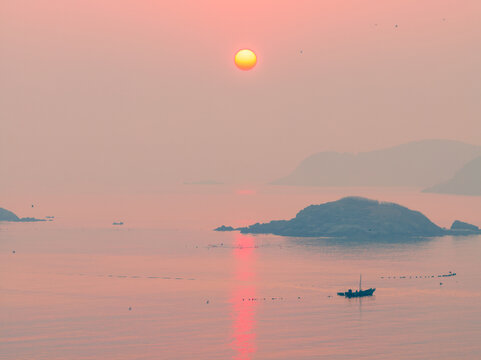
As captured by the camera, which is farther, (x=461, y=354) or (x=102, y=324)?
(x=102, y=324)

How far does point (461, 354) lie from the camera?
10938 cm

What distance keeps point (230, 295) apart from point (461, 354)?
185ft

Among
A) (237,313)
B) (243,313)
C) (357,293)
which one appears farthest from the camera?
(357,293)

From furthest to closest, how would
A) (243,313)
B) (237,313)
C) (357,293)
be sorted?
(357,293) → (243,313) → (237,313)

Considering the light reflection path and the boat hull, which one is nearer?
the light reflection path

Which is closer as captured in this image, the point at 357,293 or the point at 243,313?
the point at 243,313

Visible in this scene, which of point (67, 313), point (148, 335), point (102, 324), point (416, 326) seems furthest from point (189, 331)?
point (416, 326)

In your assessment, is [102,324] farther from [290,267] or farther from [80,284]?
[290,267]

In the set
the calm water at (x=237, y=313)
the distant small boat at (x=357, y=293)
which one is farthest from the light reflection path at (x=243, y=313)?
the distant small boat at (x=357, y=293)

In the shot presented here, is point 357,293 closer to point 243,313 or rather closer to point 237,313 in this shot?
point 243,313

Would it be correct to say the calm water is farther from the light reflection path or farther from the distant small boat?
the distant small boat

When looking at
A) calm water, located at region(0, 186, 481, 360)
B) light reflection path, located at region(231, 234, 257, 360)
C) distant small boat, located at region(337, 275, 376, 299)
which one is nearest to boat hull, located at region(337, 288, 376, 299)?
distant small boat, located at region(337, 275, 376, 299)

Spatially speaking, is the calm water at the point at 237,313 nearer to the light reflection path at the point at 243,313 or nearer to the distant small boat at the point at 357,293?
the light reflection path at the point at 243,313

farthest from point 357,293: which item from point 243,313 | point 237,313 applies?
point 237,313
